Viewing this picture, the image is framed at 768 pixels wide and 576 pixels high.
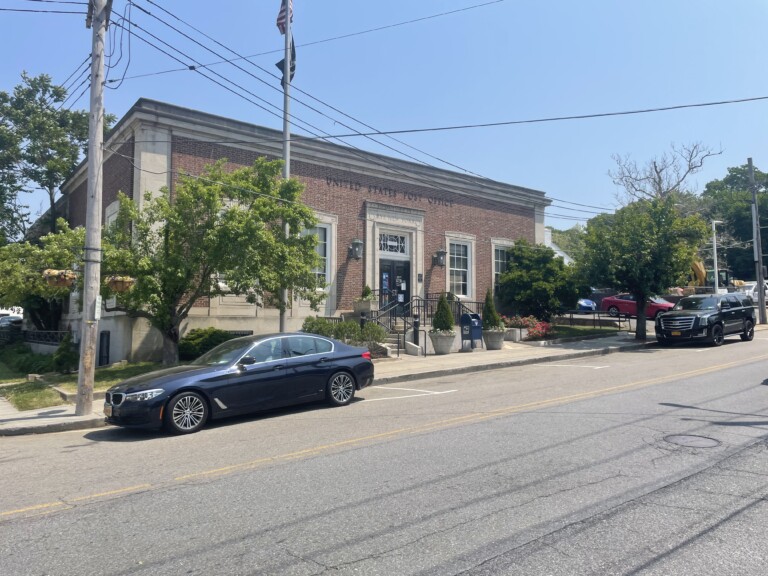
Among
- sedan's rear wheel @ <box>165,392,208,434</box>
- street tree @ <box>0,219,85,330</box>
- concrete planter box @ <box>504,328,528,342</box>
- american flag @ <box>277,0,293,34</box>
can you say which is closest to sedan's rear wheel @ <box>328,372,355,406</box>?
sedan's rear wheel @ <box>165,392,208,434</box>

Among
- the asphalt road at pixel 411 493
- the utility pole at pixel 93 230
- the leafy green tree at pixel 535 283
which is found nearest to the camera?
→ the asphalt road at pixel 411 493

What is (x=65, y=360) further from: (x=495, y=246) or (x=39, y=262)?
(x=495, y=246)

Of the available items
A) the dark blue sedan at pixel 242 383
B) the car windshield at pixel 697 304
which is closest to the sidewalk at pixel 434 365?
the dark blue sedan at pixel 242 383

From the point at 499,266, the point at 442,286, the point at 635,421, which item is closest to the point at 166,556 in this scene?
the point at 635,421

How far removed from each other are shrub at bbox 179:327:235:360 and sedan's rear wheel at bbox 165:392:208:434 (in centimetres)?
767

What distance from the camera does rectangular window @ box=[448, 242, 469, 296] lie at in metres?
26.9

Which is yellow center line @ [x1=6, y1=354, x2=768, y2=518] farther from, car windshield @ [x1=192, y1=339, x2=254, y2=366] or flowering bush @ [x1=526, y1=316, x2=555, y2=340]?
flowering bush @ [x1=526, y1=316, x2=555, y2=340]

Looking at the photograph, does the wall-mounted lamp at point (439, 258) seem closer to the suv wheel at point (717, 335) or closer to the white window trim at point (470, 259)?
the white window trim at point (470, 259)

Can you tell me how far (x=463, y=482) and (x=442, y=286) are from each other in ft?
67.1

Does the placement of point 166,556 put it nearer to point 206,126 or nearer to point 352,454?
point 352,454

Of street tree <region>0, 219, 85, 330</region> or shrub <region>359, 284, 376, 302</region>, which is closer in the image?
street tree <region>0, 219, 85, 330</region>

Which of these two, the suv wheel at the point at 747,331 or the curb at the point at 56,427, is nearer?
the curb at the point at 56,427

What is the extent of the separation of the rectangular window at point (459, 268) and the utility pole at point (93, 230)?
1718 cm

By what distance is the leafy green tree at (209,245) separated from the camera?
1416 centimetres
